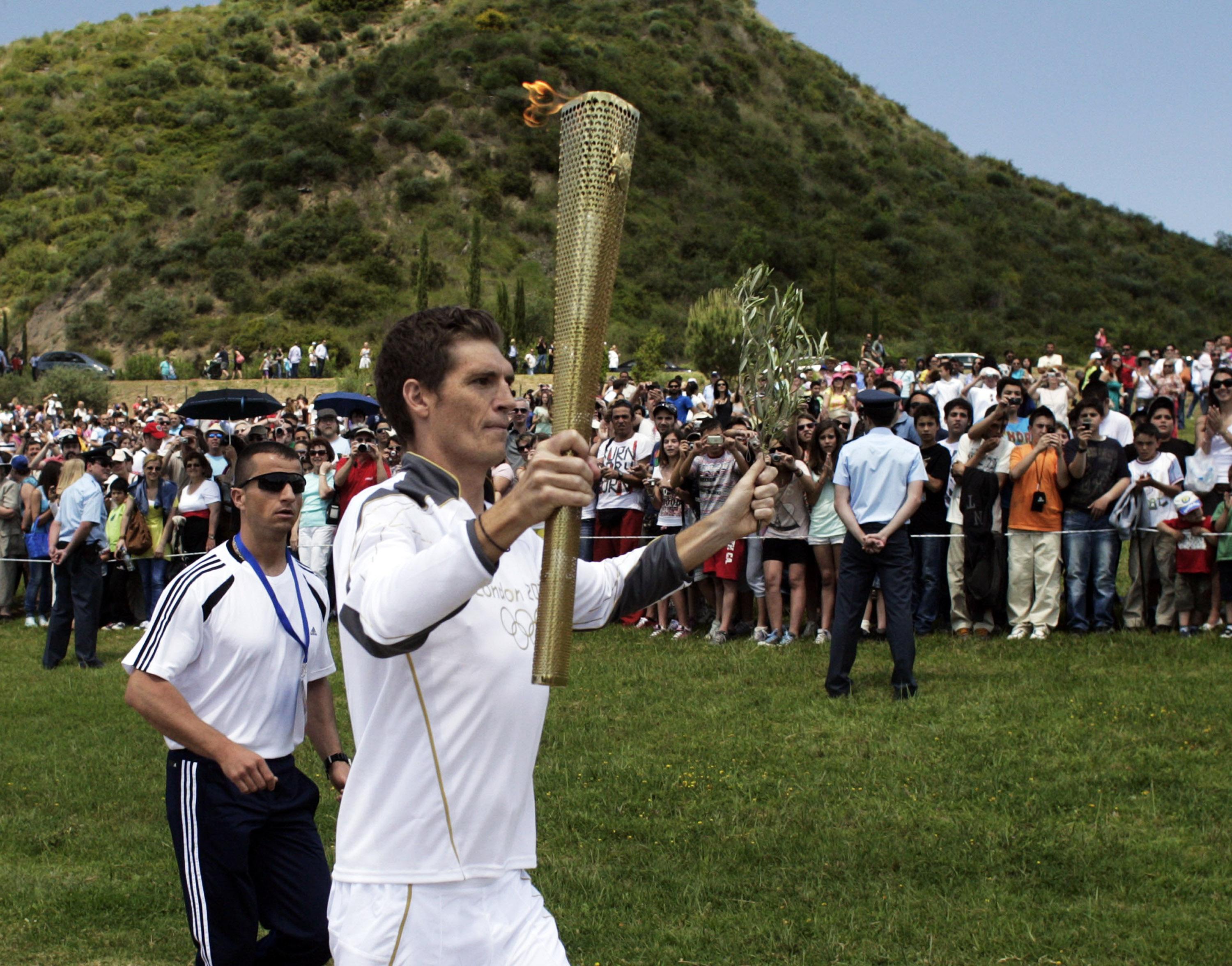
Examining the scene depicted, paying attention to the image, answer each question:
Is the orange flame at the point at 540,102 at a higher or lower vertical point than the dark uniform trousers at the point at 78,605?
higher

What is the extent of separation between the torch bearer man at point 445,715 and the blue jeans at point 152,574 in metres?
13.4

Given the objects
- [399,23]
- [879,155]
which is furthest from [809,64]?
[399,23]

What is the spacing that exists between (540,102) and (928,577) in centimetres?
963

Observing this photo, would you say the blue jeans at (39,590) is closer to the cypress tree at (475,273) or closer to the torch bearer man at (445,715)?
the torch bearer man at (445,715)

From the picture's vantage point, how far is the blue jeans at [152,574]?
15.4 m

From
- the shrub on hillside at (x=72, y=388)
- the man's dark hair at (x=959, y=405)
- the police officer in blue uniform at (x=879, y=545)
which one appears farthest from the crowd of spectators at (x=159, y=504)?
the shrub on hillside at (x=72, y=388)

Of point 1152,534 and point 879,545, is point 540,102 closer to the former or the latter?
point 879,545

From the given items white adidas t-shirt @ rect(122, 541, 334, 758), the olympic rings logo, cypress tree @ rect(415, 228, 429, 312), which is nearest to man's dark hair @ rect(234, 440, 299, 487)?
white adidas t-shirt @ rect(122, 541, 334, 758)

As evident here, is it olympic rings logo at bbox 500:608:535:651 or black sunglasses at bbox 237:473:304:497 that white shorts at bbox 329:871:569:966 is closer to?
olympic rings logo at bbox 500:608:535:651

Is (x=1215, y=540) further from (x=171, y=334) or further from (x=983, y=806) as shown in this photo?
(x=171, y=334)

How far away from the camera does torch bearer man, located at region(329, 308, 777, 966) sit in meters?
2.75

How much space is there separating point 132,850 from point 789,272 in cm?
6891

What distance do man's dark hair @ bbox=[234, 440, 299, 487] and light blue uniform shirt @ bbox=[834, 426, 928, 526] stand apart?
555 centimetres

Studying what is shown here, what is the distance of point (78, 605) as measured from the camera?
13.2 metres
